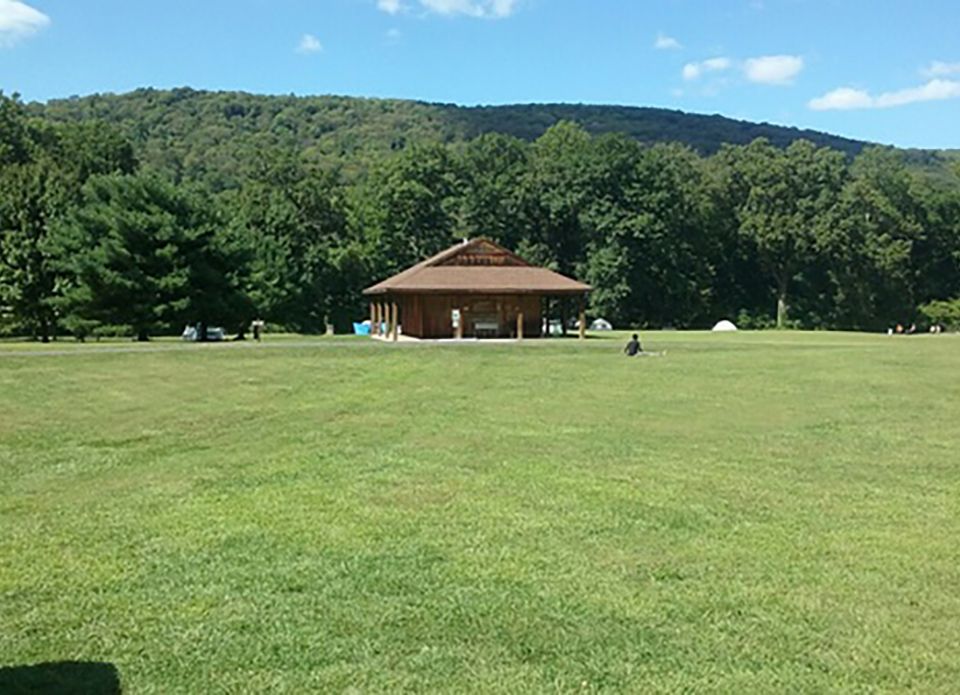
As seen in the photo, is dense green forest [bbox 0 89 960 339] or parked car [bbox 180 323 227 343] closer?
parked car [bbox 180 323 227 343]

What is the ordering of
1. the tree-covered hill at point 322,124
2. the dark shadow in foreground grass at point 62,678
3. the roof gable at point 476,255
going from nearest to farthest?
1. the dark shadow in foreground grass at point 62,678
2. the roof gable at point 476,255
3. the tree-covered hill at point 322,124

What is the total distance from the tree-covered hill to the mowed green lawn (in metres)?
85.8

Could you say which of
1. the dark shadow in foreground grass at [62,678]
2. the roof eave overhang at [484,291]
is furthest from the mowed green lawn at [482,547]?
the roof eave overhang at [484,291]

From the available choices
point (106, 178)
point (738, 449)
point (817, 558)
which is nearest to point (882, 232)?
point (106, 178)

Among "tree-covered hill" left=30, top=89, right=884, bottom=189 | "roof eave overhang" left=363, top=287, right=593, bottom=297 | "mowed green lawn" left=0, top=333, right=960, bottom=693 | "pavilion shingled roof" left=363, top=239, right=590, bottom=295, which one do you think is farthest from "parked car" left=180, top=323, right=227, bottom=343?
"tree-covered hill" left=30, top=89, right=884, bottom=189

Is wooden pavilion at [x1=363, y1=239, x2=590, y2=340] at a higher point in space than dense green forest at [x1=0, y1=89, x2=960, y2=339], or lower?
lower

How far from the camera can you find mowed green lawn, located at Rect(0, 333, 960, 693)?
524cm

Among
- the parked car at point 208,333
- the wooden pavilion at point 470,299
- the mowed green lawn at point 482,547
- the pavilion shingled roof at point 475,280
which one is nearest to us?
the mowed green lawn at point 482,547

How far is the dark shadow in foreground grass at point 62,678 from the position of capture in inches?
188

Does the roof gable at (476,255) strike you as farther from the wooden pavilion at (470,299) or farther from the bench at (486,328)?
the bench at (486,328)

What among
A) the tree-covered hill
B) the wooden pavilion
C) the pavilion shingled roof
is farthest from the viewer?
the tree-covered hill

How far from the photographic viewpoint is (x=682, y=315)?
2963 inches

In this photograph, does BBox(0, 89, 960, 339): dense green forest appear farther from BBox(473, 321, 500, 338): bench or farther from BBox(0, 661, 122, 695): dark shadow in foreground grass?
BBox(0, 661, 122, 695): dark shadow in foreground grass

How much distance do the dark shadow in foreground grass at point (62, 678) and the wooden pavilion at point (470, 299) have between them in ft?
133
